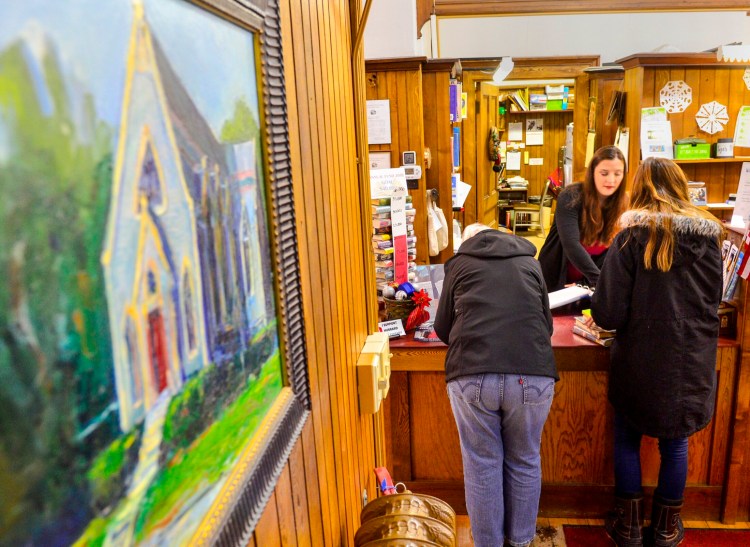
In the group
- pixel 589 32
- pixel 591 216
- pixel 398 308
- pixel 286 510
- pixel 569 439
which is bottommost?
pixel 569 439

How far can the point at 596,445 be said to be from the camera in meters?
3.16

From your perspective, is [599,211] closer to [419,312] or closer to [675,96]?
[419,312]

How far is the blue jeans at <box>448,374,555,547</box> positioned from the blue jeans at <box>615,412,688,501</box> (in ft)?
1.66

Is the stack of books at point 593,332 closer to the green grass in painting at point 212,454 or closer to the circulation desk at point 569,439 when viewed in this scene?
the circulation desk at point 569,439

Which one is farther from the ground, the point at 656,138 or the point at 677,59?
the point at 677,59

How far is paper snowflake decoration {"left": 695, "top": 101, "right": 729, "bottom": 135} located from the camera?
551 centimetres

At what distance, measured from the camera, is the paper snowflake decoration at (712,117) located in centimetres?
551

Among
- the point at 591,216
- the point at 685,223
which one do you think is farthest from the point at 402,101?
the point at 685,223

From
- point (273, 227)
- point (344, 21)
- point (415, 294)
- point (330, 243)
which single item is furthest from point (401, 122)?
point (273, 227)

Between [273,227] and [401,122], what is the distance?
3680 millimetres

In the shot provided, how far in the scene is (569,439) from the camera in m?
3.17

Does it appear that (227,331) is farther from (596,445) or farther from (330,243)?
(596,445)

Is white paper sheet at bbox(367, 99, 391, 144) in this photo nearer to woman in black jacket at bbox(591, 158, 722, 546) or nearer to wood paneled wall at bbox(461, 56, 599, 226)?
woman in black jacket at bbox(591, 158, 722, 546)

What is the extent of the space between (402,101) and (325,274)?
132 inches
